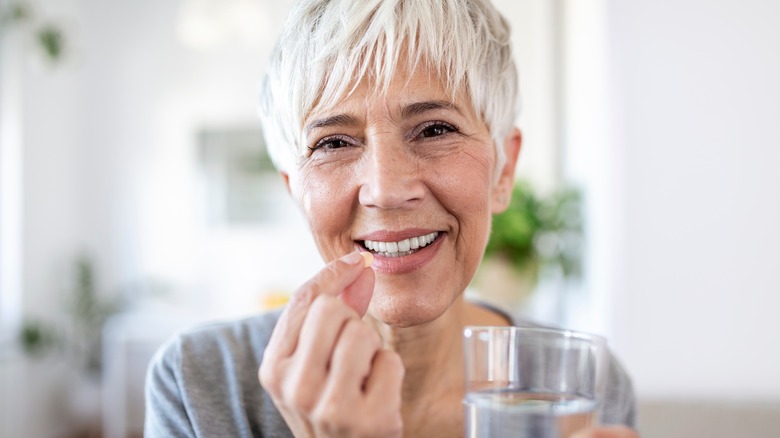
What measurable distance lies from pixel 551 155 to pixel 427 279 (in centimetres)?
386

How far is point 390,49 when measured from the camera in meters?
1.02

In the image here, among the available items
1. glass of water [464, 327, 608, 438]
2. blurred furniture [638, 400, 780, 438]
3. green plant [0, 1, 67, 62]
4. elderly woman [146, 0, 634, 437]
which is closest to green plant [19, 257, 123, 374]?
green plant [0, 1, 67, 62]

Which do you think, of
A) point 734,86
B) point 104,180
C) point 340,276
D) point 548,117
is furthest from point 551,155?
point 340,276

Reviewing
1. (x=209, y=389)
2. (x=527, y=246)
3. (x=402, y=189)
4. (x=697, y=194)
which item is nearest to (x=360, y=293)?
(x=402, y=189)

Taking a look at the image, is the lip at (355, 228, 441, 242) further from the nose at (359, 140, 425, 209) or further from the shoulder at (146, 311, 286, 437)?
the shoulder at (146, 311, 286, 437)

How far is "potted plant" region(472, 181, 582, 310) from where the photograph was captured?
3.14 meters

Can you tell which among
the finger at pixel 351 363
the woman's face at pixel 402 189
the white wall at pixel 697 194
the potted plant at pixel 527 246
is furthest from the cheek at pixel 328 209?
the potted plant at pixel 527 246

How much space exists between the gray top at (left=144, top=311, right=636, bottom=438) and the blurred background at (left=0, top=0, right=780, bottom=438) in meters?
0.81

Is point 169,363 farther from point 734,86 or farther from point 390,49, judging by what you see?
point 734,86

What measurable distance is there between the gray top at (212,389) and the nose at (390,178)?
1.31 ft

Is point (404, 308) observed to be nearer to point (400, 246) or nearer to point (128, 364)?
point (400, 246)

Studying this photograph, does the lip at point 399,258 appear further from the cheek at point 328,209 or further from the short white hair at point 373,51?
the short white hair at point 373,51

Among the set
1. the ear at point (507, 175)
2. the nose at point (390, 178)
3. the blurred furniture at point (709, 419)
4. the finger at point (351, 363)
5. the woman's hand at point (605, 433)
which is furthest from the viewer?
the blurred furniture at point (709, 419)

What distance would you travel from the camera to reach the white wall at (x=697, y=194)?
1.86 metres
